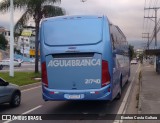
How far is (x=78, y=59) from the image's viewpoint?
11969mm

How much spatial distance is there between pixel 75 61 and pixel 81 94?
112 cm

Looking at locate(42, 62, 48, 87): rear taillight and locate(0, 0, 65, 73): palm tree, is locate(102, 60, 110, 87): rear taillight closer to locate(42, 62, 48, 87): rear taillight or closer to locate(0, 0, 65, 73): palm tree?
locate(42, 62, 48, 87): rear taillight

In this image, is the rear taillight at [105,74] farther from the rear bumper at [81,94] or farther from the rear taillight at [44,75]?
the rear taillight at [44,75]

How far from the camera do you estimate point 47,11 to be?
3094cm

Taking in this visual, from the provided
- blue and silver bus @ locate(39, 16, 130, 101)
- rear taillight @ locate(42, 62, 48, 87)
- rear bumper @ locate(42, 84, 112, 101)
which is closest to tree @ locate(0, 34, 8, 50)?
rear taillight @ locate(42, 62, 48, 87)

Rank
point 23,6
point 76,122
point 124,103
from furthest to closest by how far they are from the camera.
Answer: point 23,6 < point 124,103 < point 76,122

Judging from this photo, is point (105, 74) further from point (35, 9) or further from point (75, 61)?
point (35, 9)

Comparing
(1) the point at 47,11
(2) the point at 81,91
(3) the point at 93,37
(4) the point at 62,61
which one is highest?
(1) the point at 47,11

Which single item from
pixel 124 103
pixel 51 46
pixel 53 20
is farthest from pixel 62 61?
pixel 124 103

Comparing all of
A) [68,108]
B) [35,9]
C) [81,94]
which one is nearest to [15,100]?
[68,108]

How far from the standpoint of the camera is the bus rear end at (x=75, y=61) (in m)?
11.8

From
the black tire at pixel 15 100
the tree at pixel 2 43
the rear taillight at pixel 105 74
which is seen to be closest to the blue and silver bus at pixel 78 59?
the rear taillight at pixel 105 74

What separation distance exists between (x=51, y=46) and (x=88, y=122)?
3159 mm

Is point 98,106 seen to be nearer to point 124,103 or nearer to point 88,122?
point 124,103
